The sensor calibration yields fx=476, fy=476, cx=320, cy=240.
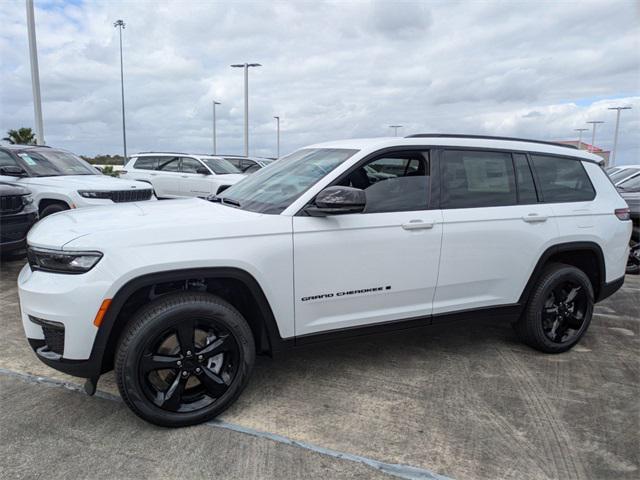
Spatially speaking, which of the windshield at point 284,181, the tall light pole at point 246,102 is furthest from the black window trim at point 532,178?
the tall light pole at point 246,102

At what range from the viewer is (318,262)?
3.09 m

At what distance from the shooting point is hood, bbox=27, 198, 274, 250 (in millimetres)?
2684

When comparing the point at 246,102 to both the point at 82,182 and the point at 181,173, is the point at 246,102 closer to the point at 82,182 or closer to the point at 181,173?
the point at 181,173

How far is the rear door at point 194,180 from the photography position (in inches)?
503

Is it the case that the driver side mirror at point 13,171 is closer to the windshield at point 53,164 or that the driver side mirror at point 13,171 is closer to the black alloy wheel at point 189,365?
the windshield at point 53,164

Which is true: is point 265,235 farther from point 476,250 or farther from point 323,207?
point 476,250

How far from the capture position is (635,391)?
3.53 metres

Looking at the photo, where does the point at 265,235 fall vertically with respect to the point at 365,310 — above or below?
above

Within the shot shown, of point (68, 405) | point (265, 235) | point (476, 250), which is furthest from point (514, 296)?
point (68, 405)

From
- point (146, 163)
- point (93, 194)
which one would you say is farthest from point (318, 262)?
point (146, 163)

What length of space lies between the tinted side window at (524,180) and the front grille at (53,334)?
342 cm

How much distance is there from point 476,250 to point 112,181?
21.1 ft

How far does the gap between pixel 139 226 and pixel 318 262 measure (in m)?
1.11

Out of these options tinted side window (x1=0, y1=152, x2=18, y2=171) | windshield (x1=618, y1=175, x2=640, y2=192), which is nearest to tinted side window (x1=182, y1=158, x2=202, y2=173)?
tinted side window (x1=0, y1=152, x2=18, y2=171)
